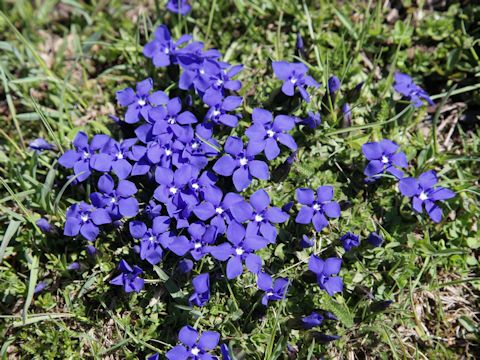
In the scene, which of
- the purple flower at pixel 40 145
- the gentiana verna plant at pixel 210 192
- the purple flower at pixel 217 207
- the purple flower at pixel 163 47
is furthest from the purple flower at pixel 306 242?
the purple flower at pixel 40 145

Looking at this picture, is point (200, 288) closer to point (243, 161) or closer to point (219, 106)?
point (243, 161)

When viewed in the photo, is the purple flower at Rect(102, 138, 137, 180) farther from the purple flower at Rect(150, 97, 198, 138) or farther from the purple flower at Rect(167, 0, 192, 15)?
the purple flower at Rect(167, 0, 192, 15)

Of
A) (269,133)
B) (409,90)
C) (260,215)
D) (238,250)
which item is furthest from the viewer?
(409,90)

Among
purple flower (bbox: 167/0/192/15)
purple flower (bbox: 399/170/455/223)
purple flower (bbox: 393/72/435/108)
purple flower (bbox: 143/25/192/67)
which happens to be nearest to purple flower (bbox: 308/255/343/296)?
purple flower (bbox: 399/170/455/223)

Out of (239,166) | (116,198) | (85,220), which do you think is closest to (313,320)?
(239,166)

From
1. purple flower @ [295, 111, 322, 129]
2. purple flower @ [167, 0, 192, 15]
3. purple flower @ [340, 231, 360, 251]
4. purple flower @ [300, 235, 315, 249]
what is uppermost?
purple flower @ [167, 0, 192, 15]

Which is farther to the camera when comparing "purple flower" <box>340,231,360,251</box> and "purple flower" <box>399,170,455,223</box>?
"purple flower" <box>399,170,455,223</box>

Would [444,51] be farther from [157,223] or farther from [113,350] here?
[113,350]
